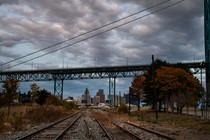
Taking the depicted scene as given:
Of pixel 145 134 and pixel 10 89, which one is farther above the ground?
pixel 10 89

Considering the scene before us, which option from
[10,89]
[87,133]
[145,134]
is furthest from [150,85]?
[87,133]

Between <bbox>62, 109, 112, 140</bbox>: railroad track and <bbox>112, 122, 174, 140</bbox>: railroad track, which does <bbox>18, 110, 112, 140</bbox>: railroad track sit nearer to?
<bbox>62, 109, 112, 140</bbox>: railroad track

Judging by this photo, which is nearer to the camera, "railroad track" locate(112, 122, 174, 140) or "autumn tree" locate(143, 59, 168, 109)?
"railroad track" locate(112, 122, 174, 140)

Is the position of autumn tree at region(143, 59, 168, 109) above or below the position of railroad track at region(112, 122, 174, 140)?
above

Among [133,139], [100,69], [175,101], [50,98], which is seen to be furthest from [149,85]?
[133,139]

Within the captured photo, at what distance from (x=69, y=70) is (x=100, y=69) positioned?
11.6 meters

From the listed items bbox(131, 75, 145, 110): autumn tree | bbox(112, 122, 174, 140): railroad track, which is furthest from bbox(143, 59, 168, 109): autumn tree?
bbox(112, 122, 174, 140): railroad track

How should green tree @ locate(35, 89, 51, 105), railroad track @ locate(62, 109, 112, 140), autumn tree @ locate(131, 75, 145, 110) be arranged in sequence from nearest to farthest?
railroad track @ locate(62, 109, 112, 140) → autumn tree @ locate(131, 75, 145, 110) → green tree @ locate(35, 89, 51, 105)

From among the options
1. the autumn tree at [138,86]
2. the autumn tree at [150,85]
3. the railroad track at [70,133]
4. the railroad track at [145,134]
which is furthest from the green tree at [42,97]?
the railroad track at [145,134]

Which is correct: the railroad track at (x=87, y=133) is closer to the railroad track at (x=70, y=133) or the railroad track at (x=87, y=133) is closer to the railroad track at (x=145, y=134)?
the railroad track at (x=70, y=133)

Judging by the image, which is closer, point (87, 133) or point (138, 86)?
point (87, 133)

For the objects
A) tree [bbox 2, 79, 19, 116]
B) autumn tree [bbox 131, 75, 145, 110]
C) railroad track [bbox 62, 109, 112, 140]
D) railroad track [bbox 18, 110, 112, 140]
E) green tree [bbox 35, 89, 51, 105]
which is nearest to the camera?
railroad track [bbox 18, 110, 112, 140]

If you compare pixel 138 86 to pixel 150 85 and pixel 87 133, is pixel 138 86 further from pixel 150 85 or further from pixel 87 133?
pixel 87 133

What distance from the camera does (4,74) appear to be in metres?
130
